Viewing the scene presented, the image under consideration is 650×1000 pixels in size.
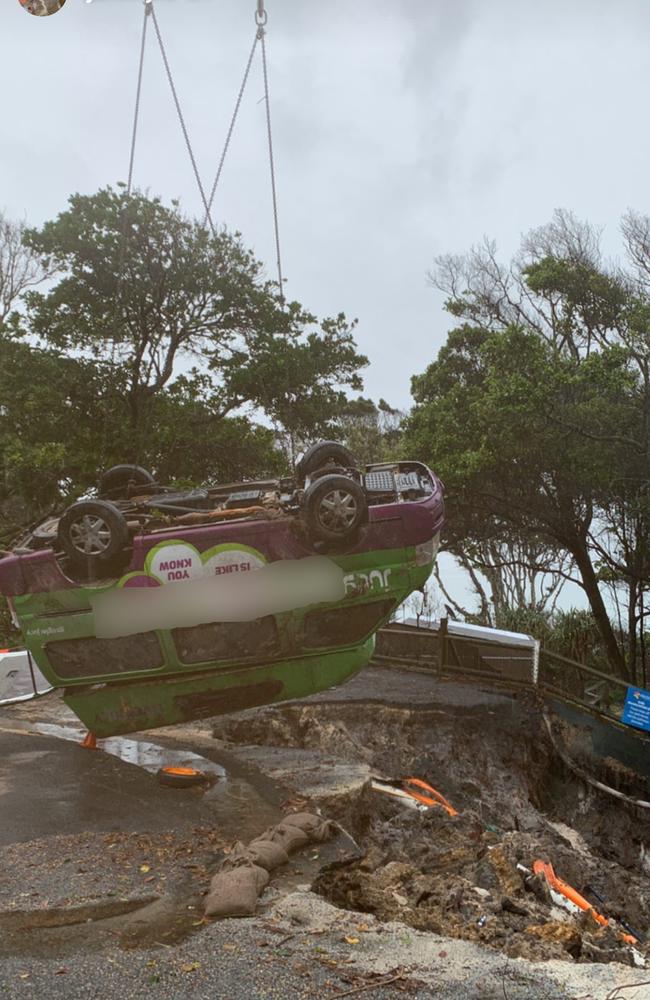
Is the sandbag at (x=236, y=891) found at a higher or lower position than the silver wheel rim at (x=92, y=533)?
lower

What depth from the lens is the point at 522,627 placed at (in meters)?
27.5

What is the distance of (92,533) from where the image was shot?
8852 millimetres

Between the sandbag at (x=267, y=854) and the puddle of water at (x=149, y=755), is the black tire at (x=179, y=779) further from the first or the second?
the sandbag at (x=267, y=854)

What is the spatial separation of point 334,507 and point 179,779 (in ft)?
16.2

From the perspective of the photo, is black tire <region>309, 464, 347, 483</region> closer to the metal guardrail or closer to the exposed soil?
the exposed soil

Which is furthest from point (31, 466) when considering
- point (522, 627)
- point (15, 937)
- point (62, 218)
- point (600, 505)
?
point (522, 627)

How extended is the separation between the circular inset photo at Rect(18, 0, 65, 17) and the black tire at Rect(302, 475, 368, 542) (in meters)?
4.65

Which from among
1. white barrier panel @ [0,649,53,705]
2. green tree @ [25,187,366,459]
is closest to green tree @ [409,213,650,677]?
green tree @ [25,187,366,459]

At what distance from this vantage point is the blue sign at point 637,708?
16.5m

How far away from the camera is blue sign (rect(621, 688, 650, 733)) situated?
16.5 m

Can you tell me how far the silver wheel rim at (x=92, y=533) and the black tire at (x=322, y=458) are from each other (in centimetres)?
232

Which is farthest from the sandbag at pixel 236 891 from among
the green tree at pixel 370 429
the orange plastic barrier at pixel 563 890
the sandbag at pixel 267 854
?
the green tree at pixel 370 429

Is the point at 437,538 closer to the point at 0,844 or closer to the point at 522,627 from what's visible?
the point at 0,844

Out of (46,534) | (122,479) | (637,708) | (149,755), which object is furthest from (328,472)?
(637,708)
